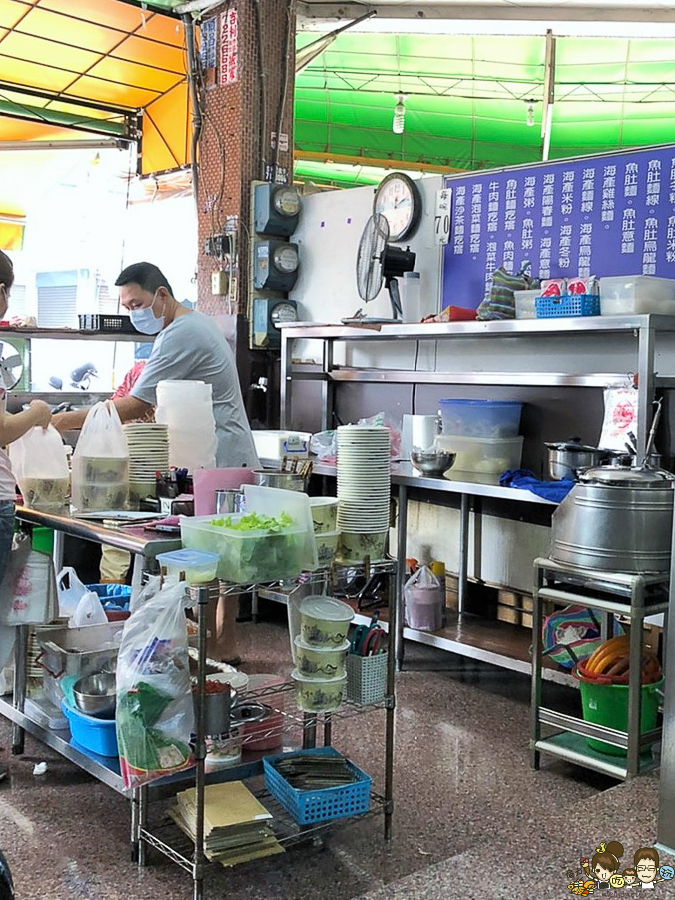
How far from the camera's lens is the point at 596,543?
10.3ft

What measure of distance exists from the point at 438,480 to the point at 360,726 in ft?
3.78

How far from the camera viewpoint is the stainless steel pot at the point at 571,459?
148 inches

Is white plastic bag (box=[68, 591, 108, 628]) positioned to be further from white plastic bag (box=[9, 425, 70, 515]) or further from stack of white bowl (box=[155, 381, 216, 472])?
stack of white bowl (box=[155, 381, 216, 472])

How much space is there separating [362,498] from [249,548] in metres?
0.49

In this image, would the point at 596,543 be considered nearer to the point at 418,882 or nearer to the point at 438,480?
the point at 438,480

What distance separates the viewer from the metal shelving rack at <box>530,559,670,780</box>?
3004 mm

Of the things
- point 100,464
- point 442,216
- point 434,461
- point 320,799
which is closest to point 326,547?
point 320,799

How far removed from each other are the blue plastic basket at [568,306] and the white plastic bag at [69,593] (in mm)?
2206

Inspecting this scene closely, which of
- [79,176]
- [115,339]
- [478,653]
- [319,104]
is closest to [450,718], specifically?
[478,653]

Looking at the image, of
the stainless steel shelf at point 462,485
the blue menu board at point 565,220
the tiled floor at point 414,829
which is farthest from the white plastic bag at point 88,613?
the blue menu board at point 565,220

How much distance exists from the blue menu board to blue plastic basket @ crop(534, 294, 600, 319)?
19.4 inches

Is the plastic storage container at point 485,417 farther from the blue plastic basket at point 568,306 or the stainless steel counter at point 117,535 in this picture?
the stainless steel counter at point 117,535

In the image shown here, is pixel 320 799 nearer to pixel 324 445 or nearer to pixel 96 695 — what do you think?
pixel 96 695

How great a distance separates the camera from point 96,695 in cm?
279
